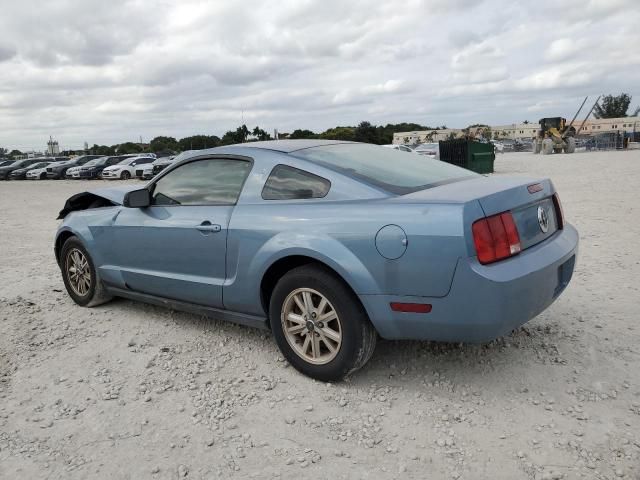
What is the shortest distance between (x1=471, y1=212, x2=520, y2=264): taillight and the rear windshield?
56 centimetres

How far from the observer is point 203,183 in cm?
408

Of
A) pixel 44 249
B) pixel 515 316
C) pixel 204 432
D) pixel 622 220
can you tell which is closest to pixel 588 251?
pixel 622 220

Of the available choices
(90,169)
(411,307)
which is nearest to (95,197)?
(411,307)

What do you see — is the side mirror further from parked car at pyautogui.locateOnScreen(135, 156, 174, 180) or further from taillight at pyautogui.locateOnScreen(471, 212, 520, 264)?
parked car at pyautogui.locateOnScreen(135, 156, 174, 180)

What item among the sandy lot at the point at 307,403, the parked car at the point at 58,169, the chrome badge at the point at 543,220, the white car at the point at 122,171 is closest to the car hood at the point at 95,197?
the sandy lot at the point at 307,403

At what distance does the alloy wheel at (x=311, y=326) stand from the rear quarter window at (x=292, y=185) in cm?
62

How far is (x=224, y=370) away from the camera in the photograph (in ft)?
12.0

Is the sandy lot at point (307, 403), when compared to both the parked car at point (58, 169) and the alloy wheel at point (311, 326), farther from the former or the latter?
the parked car at point (58, 169)

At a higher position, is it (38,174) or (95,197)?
(95,197)

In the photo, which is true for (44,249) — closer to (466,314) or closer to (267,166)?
(267,166)

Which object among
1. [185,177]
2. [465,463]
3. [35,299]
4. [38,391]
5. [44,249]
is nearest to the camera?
[465,463]

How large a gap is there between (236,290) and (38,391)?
4.62 ft

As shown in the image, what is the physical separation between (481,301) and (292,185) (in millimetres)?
1437

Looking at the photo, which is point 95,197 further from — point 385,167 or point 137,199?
point 385,167
